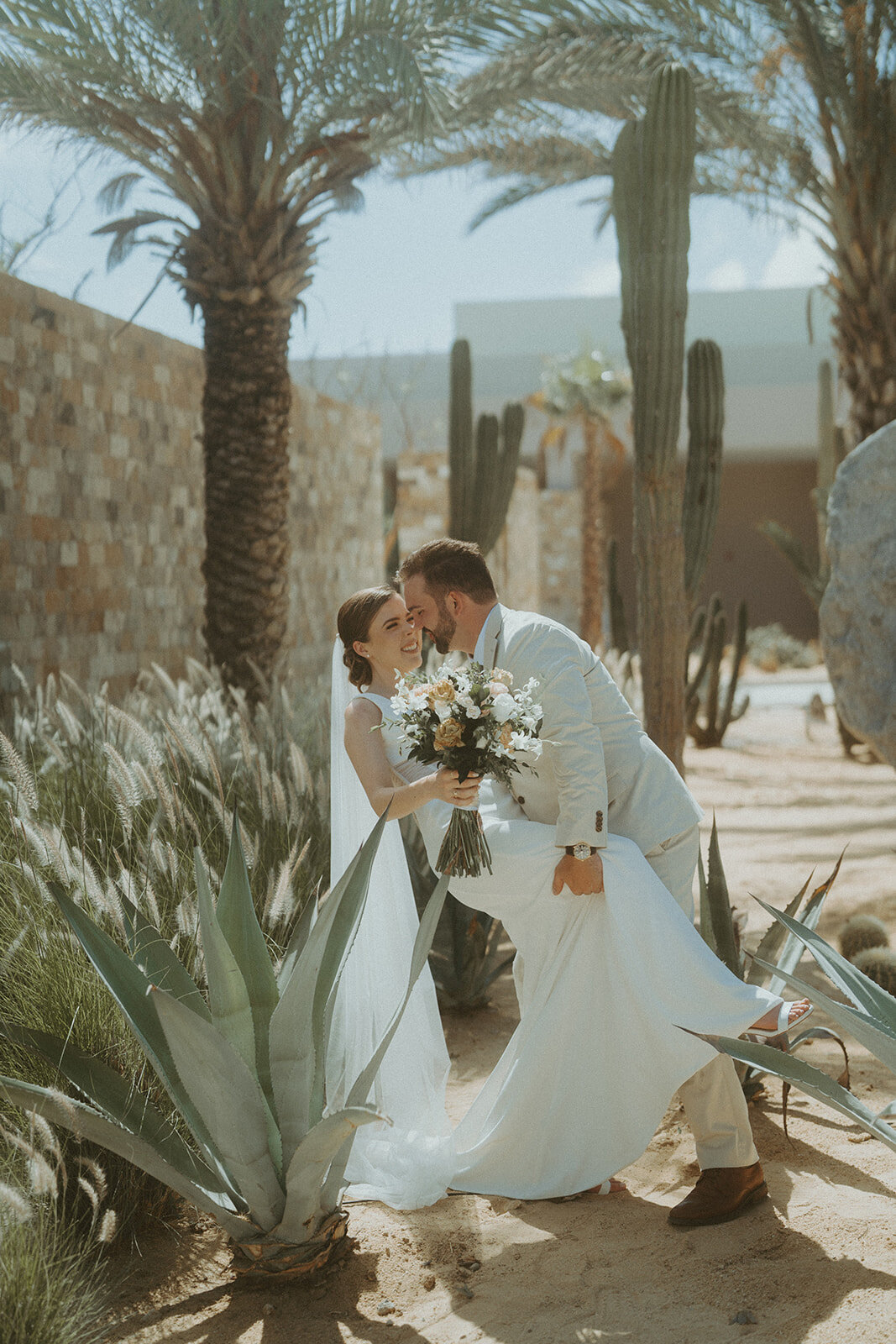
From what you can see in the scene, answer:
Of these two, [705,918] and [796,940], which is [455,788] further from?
[796,940]

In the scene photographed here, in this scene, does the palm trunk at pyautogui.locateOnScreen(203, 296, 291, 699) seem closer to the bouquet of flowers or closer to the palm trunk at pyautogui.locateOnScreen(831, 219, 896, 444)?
the palm trunk at pyautogui.locateOnScreen(831, 219, 896, 444)

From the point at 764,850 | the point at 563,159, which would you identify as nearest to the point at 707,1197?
the point at 764,850

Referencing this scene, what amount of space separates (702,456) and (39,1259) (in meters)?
7.17

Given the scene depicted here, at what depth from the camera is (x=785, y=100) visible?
893 centimetres

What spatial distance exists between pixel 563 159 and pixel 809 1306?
418 inches

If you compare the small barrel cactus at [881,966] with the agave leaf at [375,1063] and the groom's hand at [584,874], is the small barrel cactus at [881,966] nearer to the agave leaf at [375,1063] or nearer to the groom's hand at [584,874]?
the groom's hand at [584,874]

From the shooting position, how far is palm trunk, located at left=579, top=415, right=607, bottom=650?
19.4 metres

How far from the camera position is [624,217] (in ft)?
20.3

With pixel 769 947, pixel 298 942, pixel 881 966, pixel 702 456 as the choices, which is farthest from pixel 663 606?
pixel 298 942

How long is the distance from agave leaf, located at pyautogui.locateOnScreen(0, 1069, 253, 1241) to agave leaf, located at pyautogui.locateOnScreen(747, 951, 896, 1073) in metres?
1.32

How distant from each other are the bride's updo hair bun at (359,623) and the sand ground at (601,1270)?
144 centimetres

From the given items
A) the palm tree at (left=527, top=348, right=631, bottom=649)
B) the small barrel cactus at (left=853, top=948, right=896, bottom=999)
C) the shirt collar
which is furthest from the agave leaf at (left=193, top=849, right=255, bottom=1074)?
the palm tree at (left=527, top=348, right=631, bottom=649)

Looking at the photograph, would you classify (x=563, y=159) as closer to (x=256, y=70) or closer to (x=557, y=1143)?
(x=256, y=70)

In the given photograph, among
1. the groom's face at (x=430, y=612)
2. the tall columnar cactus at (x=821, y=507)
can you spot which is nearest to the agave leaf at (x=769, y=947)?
the groom's face at (x=430, y=612)
